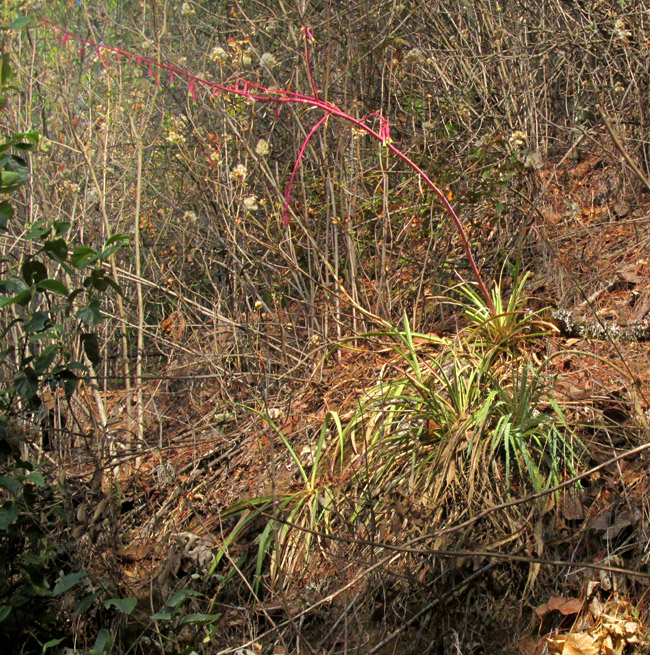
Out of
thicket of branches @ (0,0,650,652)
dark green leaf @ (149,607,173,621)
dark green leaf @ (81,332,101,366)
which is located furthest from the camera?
thicket of branches @ (0,0,650,652)

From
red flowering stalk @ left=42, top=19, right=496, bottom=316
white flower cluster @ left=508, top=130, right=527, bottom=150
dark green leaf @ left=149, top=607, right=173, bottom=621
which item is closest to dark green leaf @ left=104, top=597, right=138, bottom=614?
dark green leaf @ left=149, top=607, right=173, bottom=621

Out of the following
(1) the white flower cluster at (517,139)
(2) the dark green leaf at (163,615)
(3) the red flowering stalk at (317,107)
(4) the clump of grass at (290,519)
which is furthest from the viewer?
(1) the white flower cluster at (517,139)

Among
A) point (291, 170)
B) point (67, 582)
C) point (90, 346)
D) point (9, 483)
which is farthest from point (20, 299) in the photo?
point (291, 170)

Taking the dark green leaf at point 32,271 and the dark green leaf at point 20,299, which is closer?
the dark green leaf at point 20,299

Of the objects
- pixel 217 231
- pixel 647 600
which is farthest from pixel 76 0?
pixel 647 600

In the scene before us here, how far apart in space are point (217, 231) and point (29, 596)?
8.22ft

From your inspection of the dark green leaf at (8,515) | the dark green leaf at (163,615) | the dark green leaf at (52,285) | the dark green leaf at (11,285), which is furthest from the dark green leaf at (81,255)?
the dark green leaf at (163,615)

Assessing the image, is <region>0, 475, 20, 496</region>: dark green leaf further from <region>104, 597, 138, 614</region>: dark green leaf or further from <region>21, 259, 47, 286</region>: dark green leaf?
<region>21, 259, 47, 286</region>: dark green leaf

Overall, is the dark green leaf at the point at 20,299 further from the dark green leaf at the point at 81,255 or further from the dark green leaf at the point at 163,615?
the dark green leaf at the point at 163,615

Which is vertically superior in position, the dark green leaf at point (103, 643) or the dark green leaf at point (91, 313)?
the dark green leaf at point (91, 313)

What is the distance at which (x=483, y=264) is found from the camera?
186 inches

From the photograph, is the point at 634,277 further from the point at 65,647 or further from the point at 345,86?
the point at 65,647

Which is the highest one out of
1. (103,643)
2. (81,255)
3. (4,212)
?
(4,212)

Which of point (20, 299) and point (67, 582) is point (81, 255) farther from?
point (67, 582)
